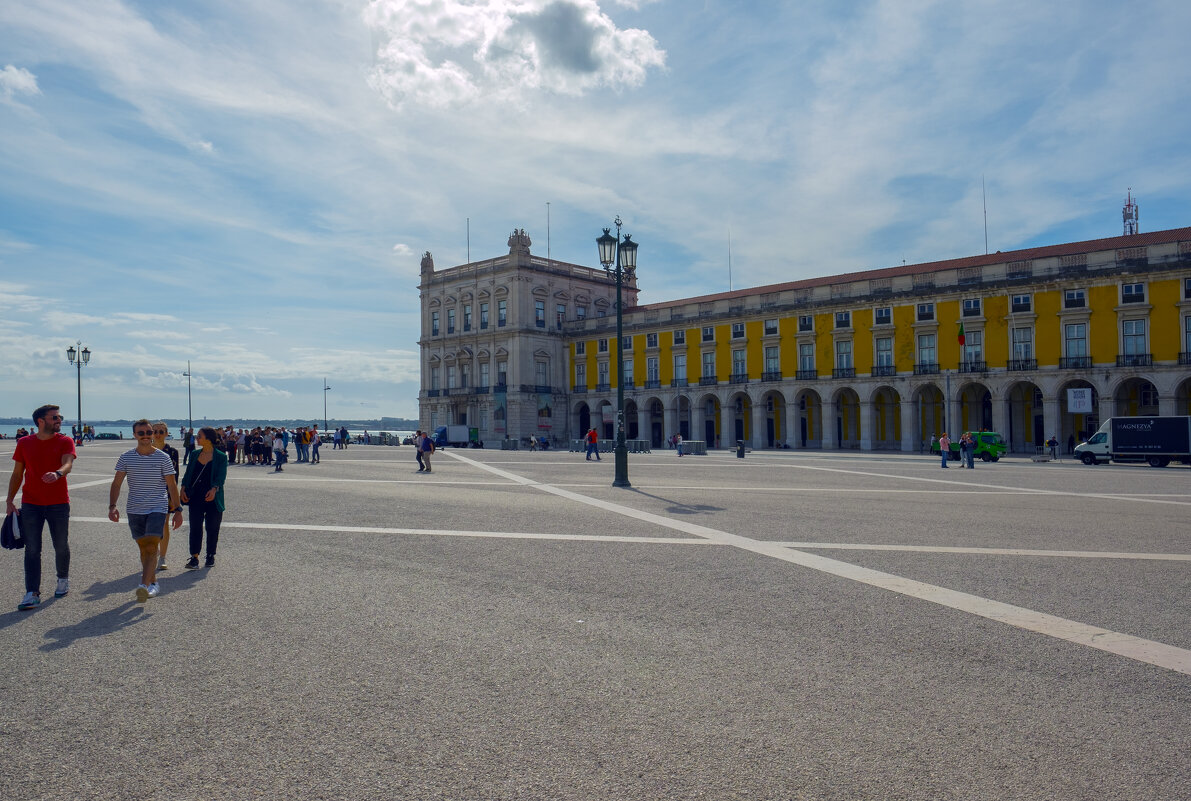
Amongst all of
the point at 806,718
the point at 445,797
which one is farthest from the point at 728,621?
the point at 445,797

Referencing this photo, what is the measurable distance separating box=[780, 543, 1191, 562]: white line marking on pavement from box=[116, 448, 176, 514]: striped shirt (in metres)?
6.23

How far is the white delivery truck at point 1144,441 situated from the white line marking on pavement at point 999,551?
25.6 metres

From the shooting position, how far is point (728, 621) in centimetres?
574

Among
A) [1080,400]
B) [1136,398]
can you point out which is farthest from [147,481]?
[1136,398]

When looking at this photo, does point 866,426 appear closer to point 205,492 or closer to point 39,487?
point 205,492

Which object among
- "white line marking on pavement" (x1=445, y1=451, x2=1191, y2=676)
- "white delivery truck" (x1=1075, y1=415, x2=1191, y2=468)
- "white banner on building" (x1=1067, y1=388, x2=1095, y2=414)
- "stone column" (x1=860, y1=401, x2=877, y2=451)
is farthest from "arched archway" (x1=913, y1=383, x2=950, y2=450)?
"white line marking on pavement" (x1=445, y1=451, x2=1191, y2=676)

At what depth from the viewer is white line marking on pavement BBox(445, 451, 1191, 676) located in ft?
16.0

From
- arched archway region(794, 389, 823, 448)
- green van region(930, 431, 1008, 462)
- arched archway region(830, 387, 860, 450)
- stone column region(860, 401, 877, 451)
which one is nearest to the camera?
green van region(930, 431, 1008, 462)

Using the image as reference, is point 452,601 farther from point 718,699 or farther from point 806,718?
point 806,718

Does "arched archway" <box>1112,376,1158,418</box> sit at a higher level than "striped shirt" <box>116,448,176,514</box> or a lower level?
higher

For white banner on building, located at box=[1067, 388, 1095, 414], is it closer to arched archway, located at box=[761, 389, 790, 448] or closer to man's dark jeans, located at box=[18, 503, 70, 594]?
arched archway, located at box=[761, 389, 790, 448]

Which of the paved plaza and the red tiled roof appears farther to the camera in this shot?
the red tiled roof

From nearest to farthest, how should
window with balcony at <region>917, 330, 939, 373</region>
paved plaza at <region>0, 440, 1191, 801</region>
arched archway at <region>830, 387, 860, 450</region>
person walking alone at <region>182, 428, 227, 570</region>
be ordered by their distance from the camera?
paved plaza at <region>0, 440, 1191, 801</region> < person walking alone at <region>182, 428, 227, 570</region> < window with balcony at <region>917, 330, 939, 373</region> < arched archway at <region>830, 387, 860, 450</region>

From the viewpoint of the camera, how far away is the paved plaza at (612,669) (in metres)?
3.39
